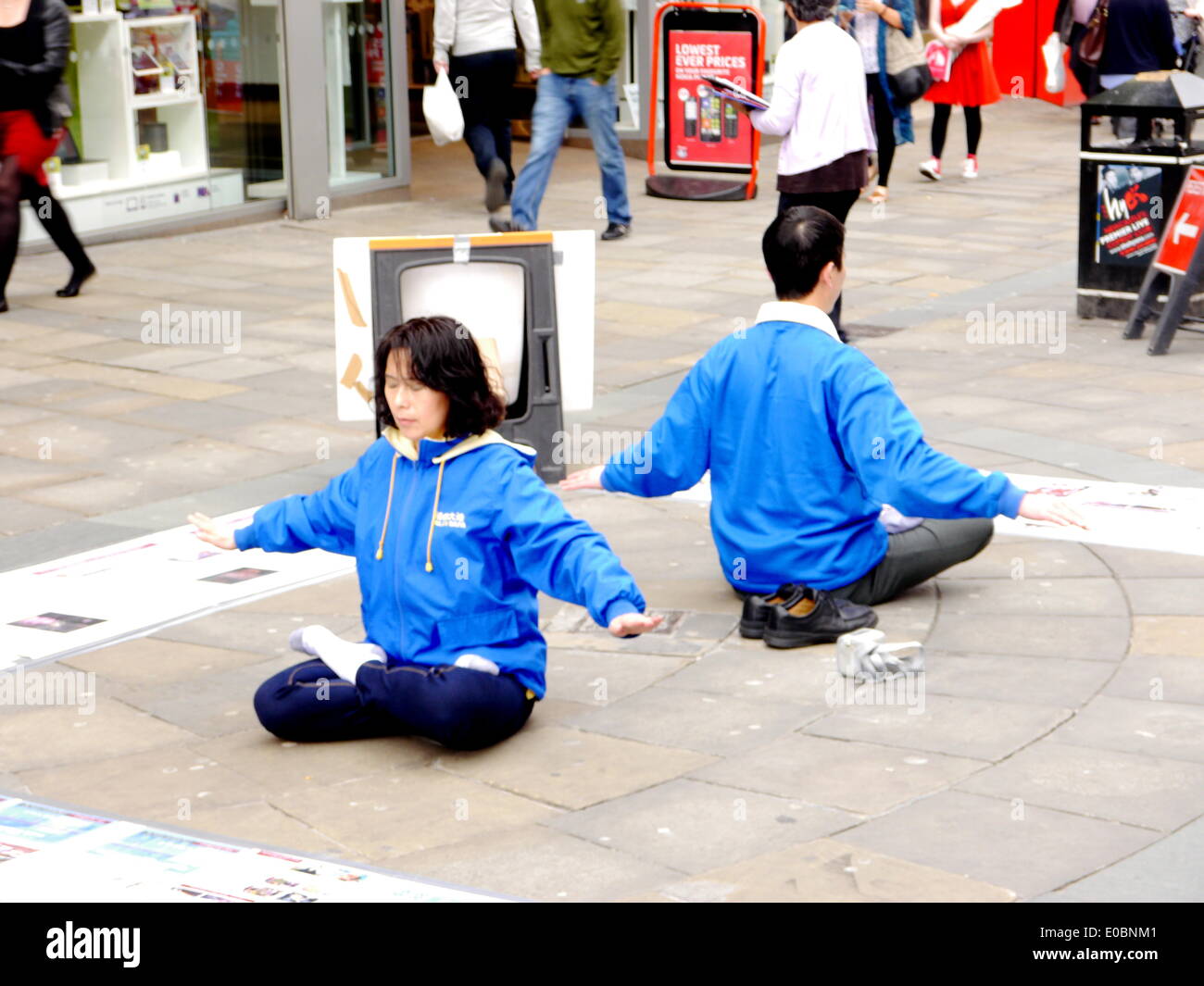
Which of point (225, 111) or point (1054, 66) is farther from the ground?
point (1054, 66)

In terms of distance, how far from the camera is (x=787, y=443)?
542 cm

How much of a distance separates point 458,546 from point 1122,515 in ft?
9.57

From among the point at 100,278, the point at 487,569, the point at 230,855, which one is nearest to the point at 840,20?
the point at 100,278

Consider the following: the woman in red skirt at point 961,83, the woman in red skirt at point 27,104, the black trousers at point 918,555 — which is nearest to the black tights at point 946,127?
the woman in red skirt at point 961,83

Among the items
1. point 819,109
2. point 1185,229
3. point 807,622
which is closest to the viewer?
point 807,622

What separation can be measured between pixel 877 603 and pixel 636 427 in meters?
2.45

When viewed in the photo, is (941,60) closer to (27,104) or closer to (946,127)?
(946,127)

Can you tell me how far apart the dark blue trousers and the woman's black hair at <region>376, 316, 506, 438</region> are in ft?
1.95

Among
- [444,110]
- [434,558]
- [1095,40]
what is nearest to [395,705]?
[434,558]

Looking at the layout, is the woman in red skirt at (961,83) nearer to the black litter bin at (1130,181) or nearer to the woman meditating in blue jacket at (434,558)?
the black litter bin at (1130,181)

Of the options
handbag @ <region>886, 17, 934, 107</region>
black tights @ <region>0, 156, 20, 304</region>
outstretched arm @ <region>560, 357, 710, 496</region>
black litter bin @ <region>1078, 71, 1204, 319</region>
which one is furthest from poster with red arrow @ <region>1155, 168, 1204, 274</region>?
black tights @ <region>0, 156, 20, 304</region>

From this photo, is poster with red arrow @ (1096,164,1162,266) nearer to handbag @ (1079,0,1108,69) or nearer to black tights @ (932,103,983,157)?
handbag @ (1079,0,1108,69)

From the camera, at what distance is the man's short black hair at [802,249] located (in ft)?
17.9

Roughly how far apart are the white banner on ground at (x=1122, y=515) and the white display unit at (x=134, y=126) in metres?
6.68
